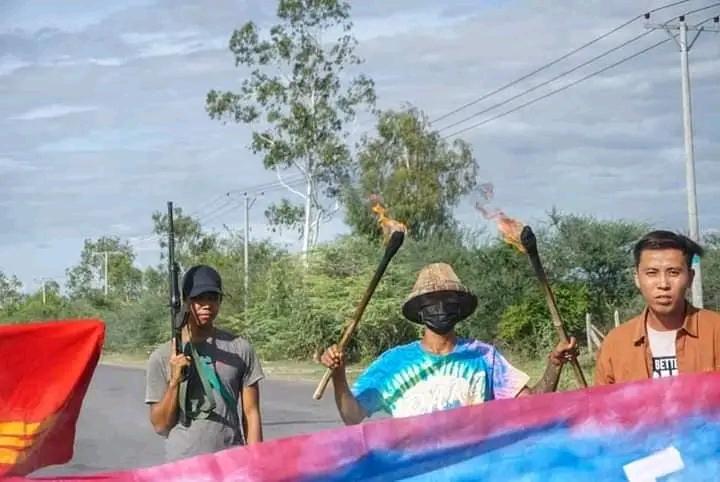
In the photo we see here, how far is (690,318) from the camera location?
4.62 metres

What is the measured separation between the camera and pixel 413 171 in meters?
46.3

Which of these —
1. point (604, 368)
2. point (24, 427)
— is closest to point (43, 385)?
point (24, 427)

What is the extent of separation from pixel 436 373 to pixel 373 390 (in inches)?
10.5

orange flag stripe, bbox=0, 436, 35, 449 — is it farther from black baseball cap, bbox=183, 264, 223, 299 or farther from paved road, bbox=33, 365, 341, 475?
paved road, bbox=33, 365, 341, 475

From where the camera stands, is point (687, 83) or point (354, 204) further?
point (354, 204)

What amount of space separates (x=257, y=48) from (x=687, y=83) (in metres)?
21.3

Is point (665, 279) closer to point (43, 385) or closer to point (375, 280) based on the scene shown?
point (375, 280)

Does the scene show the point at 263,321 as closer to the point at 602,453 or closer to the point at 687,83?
the point at 687,83

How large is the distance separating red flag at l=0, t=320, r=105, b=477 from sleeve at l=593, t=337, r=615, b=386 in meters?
2.23

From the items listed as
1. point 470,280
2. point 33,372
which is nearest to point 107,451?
point 33,372

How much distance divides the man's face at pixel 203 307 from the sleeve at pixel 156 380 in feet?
0.69

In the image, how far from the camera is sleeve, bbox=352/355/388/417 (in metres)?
5.14

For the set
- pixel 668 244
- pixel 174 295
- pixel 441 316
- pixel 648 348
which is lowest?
pixel 648 348

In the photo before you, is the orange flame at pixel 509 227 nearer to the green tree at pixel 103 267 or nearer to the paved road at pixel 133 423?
the paved road at pixel 133 423
